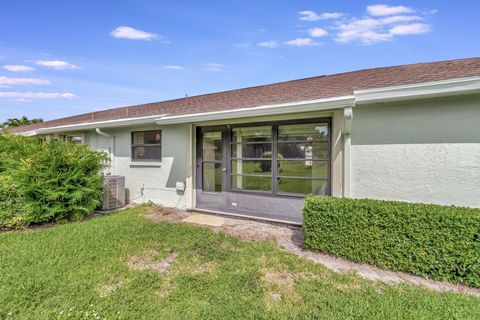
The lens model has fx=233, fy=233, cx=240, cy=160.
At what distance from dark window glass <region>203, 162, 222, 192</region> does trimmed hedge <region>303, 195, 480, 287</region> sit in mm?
3257

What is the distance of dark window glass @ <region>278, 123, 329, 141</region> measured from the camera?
5.38 metres

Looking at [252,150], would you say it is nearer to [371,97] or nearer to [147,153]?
[371,97]

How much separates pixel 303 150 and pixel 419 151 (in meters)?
2.22

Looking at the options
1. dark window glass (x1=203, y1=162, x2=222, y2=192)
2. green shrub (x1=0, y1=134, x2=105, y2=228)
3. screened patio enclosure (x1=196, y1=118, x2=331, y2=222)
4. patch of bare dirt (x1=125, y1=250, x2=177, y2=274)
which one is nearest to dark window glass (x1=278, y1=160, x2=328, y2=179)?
screened patio enclosure (x1=196, y1=118, x2=331, y2=222)

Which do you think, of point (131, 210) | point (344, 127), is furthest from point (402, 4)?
point (131, 210)

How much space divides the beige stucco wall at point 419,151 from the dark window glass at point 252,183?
6.67 ft

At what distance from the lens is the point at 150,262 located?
148 inches

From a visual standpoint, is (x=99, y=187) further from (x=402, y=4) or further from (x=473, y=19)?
(x=473, y=19)

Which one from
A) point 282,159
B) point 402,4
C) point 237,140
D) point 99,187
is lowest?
point 99,187

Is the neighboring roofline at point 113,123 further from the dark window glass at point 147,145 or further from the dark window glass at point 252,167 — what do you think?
the dark window glass at point 252,167

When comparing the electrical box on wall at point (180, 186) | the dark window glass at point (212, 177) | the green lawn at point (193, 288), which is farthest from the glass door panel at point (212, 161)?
the green lawn at point (193, 288)

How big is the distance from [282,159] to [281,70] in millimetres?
7788

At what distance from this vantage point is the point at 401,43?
8.42 m

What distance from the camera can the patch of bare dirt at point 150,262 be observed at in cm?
358
